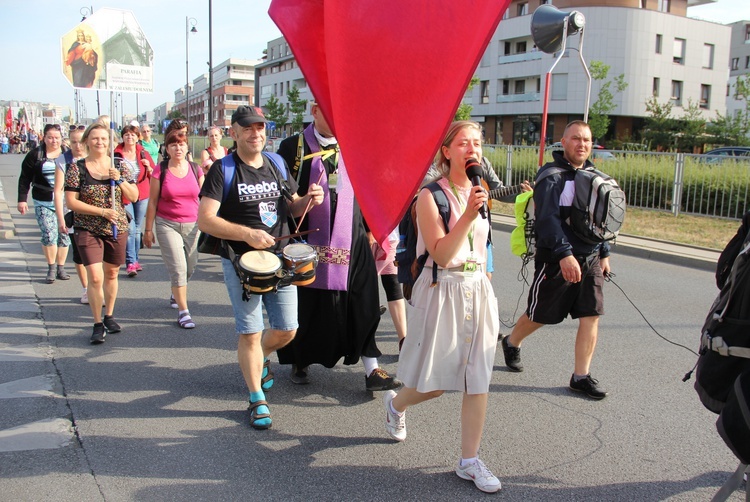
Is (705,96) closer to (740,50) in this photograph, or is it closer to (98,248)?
(740,50)

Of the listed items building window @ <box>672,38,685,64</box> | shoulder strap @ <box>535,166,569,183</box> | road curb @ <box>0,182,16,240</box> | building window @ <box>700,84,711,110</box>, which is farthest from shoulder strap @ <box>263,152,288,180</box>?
building window @ <box>700,84,711,110</box>

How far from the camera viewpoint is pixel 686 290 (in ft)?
26.2

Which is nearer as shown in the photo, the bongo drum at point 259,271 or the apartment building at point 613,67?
the bongo drum at point 259,271

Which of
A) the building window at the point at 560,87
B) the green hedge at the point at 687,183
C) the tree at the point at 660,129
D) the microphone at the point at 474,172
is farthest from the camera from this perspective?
the building window at the point at 560,87

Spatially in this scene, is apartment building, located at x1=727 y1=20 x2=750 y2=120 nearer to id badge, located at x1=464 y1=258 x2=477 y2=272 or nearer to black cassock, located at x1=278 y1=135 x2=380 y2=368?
black cassock, located at x1=278 y1=135 x2=380 y2=368

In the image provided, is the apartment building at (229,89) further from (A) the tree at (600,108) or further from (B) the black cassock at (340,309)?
(B) the black cassock at (340,309)

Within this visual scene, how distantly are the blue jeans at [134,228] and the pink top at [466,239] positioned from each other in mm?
6173

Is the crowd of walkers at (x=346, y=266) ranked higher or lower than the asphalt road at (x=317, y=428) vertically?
higher

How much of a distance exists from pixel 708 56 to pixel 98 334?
60.6 meters

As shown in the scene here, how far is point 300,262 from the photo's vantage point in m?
3.89

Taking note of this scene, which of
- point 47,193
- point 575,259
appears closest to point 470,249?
point 575,259

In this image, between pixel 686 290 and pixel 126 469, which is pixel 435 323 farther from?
pixel 686 290

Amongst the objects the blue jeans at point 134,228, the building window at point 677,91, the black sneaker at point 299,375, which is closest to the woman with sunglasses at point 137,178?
the blue jeans at point 134,228

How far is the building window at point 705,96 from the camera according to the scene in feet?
181
